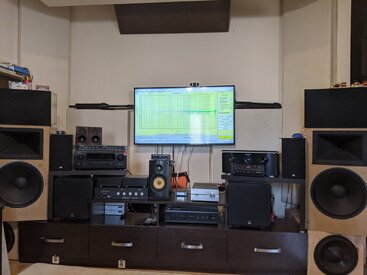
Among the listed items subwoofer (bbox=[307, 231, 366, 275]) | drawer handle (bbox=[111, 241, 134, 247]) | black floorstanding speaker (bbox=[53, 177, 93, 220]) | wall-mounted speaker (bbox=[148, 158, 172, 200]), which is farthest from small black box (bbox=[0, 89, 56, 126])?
subwoofer (bbox=[307, 231, 366, 275])

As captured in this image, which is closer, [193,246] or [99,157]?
[193,246]

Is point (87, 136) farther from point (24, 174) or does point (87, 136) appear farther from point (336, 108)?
point (336, 108)

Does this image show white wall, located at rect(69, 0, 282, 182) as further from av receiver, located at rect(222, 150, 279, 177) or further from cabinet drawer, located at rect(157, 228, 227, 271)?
cabinet drawer, located at rect(157, 228, 227, 271)

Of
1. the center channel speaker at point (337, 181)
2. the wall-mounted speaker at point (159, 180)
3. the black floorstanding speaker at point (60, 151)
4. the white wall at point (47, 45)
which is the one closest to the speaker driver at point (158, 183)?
the wall-mounted speaker at point (159, 180)

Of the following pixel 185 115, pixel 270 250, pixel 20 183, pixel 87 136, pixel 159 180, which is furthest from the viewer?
pixel 185 115

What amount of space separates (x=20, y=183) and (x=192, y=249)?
1349 millimetres

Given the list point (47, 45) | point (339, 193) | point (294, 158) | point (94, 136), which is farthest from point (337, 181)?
point (47, 45)

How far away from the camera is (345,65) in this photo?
2.28m

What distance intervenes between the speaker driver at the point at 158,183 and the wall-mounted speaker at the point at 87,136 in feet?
2.09

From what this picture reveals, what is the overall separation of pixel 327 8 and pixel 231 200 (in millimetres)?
1727

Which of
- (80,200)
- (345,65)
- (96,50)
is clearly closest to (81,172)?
(80,200)

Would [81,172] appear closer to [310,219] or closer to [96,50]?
[96,50]

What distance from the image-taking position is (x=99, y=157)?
7.48 feet

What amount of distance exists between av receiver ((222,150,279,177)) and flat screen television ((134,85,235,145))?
0.51 meters
